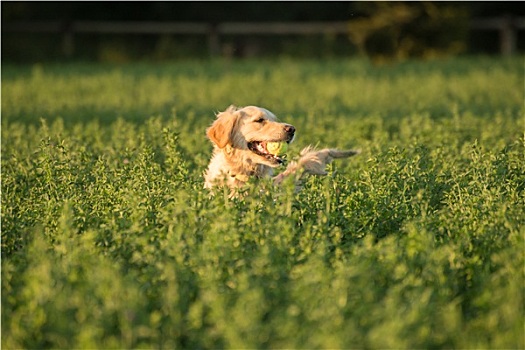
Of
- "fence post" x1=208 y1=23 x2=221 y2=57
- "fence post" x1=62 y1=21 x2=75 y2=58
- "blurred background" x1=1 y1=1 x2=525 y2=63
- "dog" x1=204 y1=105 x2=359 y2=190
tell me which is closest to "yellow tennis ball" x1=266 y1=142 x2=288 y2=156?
"dog" x1=204 y1=105 x2=359 y2=190

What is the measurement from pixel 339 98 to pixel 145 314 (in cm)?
1403

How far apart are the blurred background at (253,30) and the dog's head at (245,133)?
76.4 ft

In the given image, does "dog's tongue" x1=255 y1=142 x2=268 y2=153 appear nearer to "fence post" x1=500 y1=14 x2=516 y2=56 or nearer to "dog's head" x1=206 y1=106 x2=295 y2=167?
"dog's head" x1=206 y1=106 x2=295 y2=167

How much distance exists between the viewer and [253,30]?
33.3 metres

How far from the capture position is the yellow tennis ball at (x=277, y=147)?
8.05 metres

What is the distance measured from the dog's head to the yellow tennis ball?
3cm

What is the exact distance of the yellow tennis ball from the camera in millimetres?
8055

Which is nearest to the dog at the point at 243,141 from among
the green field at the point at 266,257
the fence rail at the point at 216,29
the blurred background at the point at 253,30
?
the green field at the point at 266,257

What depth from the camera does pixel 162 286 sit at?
212 inches

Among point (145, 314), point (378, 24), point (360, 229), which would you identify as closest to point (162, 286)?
point (145, 314)

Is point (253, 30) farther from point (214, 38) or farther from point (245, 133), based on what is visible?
point (245, 133)

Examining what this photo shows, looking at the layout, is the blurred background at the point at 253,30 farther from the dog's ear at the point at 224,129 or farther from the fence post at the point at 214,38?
the dog's ear at the point at 224,129

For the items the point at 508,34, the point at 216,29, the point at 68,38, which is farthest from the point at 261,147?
the point at 508,34

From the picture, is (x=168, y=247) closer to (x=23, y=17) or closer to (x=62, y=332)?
(x=62, y=332)
